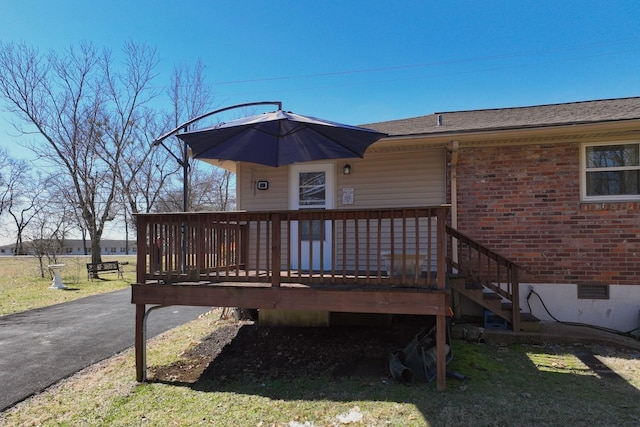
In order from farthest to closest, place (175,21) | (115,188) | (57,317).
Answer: (115,188) → (175,21) → (57,317)

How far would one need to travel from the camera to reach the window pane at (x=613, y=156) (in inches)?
227

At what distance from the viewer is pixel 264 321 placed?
246 inches

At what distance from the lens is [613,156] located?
5.83 metres

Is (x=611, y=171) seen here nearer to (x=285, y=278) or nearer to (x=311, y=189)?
(x=311, y=189)

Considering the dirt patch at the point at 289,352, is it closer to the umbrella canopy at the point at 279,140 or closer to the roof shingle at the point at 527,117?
the umbrella canopy at the point at 279,140

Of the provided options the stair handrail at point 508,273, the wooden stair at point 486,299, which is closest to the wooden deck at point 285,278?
the wooden stair at point 486,299

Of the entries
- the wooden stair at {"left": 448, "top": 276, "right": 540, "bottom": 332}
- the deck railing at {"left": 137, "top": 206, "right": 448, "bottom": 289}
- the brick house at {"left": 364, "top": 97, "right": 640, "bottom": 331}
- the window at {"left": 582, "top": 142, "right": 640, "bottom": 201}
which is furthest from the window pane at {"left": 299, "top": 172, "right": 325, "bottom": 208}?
the window at {"left": 582, "top": 142, "right": 640, "bottom": 201}

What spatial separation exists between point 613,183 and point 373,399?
4978 mm

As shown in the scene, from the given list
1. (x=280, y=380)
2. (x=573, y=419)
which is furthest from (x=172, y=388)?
(x=573, y=419)

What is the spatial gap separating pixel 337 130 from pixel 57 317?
744 centimetres

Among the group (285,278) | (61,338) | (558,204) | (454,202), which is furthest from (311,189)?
(61,338)

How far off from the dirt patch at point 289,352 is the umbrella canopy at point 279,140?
2.41 meters

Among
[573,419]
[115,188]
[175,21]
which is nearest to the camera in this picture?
[573,419]

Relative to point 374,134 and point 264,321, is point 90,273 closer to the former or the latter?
point 264,321
